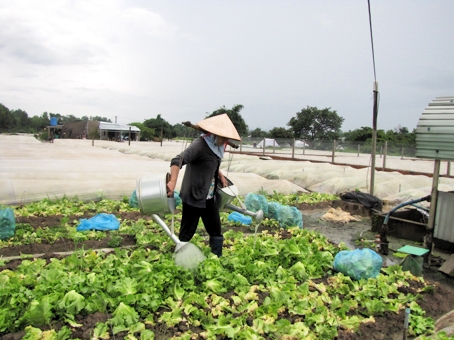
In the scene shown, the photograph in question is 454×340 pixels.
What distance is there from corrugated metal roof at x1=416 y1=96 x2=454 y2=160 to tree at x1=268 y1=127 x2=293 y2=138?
45.0 m

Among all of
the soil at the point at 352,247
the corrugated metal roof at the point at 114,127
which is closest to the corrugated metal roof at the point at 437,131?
the soil at the point at 352,247

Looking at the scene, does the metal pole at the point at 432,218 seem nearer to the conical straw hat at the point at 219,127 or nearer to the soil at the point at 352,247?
the soil at the point at 352,247

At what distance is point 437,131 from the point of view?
4.84 meters

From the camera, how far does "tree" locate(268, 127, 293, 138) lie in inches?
1970

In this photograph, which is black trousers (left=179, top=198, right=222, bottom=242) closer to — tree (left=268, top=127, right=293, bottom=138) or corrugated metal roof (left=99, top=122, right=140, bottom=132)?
tree (left=268, top=127, right=293, bottom=138)

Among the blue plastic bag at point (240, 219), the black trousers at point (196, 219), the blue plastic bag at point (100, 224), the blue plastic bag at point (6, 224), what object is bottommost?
the blue plastic bag at point (240, 219)

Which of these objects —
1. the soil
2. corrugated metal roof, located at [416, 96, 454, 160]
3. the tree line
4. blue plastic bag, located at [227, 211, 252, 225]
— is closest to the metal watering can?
the soil

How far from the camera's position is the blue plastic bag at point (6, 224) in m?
4.81

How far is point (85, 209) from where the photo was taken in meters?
7.34

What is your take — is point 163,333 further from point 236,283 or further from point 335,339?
Answer: point 335,339

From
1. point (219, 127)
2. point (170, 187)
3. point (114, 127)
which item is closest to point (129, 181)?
point (170, 187)

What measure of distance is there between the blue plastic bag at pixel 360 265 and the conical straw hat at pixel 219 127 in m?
2.03

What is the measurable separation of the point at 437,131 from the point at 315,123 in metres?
49.4

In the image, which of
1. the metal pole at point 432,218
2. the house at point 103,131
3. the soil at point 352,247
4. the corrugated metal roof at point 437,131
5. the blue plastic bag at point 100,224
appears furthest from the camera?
the house at point 103,131
